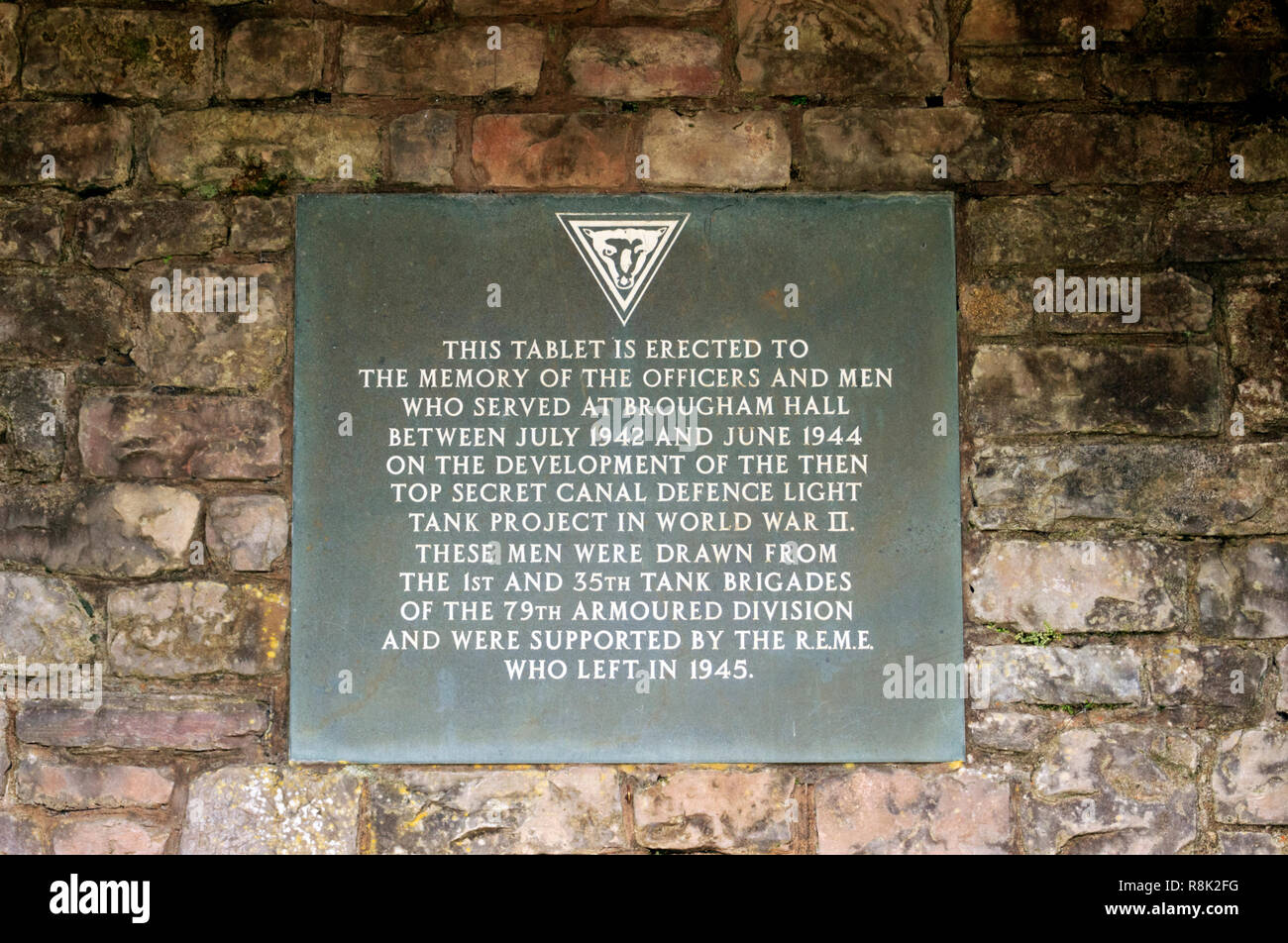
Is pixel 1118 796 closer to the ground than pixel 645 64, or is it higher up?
closer to the ground

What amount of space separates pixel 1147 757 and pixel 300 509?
2.20 m

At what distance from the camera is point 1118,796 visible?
8.48 ft

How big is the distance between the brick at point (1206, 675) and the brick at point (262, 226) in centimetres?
245

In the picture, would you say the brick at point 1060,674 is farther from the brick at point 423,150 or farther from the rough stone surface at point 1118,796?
the brick at point 423,150

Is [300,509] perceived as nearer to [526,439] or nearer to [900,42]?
[526,439]

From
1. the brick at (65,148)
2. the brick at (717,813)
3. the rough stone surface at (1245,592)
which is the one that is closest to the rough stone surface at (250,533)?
the brick at (65,148)

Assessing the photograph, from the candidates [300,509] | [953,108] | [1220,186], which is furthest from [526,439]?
[1220,186]

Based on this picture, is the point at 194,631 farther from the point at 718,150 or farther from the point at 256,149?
the point at 718,150

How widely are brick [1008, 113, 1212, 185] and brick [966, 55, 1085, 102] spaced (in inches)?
2.8

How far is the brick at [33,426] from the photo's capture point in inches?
104

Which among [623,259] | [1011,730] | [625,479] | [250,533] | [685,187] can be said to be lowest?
[1011,730]

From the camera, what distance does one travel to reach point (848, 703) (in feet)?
8.55

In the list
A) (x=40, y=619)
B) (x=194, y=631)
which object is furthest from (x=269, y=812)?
(x=40, y=619)

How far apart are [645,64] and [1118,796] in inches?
86.4
